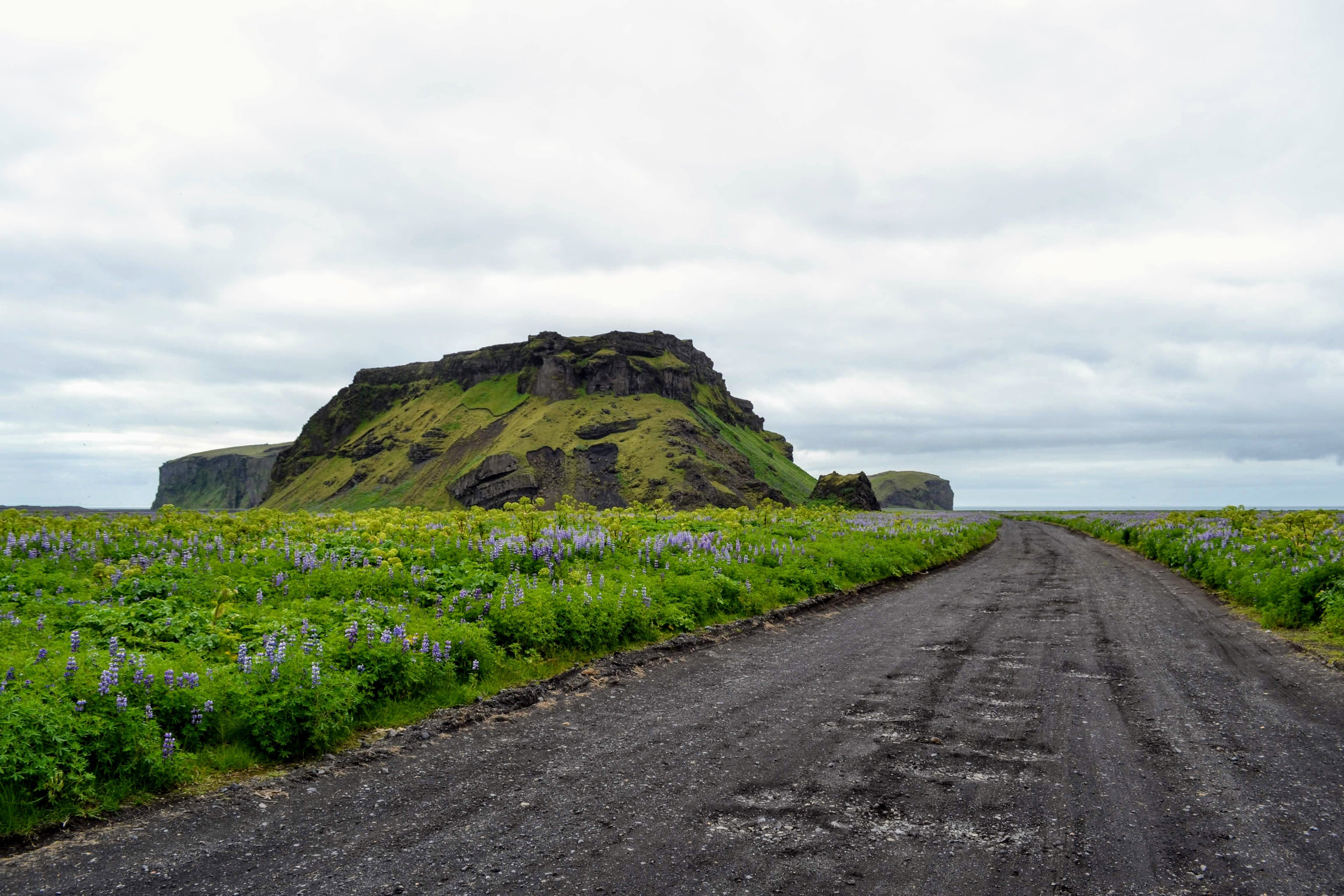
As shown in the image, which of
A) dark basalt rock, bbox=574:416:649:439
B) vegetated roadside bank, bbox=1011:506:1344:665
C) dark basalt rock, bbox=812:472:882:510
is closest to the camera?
vegetated roadside bank, bbox=1011:506:1344:665

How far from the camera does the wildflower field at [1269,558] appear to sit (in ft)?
52.6

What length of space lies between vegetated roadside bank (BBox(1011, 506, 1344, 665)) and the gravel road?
418 cm

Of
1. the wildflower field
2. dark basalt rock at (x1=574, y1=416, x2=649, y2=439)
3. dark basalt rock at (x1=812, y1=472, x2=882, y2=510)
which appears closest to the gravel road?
the wildflower field

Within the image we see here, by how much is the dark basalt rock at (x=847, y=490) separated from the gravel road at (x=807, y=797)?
150055mm

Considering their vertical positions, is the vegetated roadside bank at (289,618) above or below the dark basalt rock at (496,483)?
below

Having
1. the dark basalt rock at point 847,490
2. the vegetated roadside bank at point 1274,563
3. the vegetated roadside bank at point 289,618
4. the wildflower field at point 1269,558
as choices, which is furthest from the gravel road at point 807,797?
the dark basalt rock at point 847,490

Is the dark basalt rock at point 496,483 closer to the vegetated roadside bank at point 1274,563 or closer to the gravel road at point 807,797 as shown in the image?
the vegetated roadside bank at point 1274,563

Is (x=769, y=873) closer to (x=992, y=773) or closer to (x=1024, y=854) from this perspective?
(x=1024, y=854)

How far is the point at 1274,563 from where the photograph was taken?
20656mm

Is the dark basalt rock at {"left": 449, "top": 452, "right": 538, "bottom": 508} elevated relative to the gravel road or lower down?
elevated

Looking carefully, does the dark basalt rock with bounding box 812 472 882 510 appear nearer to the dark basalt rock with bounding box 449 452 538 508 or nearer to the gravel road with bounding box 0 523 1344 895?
the dark basalt rock with bounding box 449 452 538 508

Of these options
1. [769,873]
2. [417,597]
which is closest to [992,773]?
[769,873]

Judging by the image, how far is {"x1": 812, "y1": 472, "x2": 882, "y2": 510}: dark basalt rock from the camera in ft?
531

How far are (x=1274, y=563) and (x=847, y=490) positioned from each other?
146 metres
